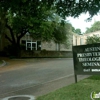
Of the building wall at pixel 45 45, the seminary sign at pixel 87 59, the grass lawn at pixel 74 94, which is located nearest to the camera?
the grass lawn at pixel 74 94

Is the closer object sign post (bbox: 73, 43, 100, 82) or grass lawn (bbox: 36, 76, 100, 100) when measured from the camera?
grass lawn (bbox: 36, 76, 100, 100)

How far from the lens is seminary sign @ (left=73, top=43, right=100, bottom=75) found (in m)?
7.86

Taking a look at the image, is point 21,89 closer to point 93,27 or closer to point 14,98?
point 14,98

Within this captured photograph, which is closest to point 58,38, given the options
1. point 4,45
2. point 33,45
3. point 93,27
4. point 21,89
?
point 33,45

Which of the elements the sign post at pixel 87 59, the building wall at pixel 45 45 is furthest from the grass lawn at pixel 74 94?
the building wall at pixel 45 45

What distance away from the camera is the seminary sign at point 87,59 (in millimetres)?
7855

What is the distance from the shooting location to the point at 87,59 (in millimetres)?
8109

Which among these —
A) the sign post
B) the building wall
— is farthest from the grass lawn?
the building wall

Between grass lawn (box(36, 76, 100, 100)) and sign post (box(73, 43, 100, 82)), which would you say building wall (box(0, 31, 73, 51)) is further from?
grass lawn (box(36, 76, 100, 100))

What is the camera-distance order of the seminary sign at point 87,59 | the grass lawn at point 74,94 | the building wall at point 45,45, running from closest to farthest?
the grass lawn at point 74,94, the seminary sign at point 87,59, the building wall at point 45,45

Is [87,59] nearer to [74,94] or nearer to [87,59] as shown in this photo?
[87,59]

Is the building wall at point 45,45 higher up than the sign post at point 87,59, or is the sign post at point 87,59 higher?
the building wall at point 45,45

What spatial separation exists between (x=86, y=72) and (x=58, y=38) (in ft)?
80.8

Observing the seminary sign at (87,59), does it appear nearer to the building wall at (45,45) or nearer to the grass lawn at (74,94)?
the grass lawn at (74,94)
